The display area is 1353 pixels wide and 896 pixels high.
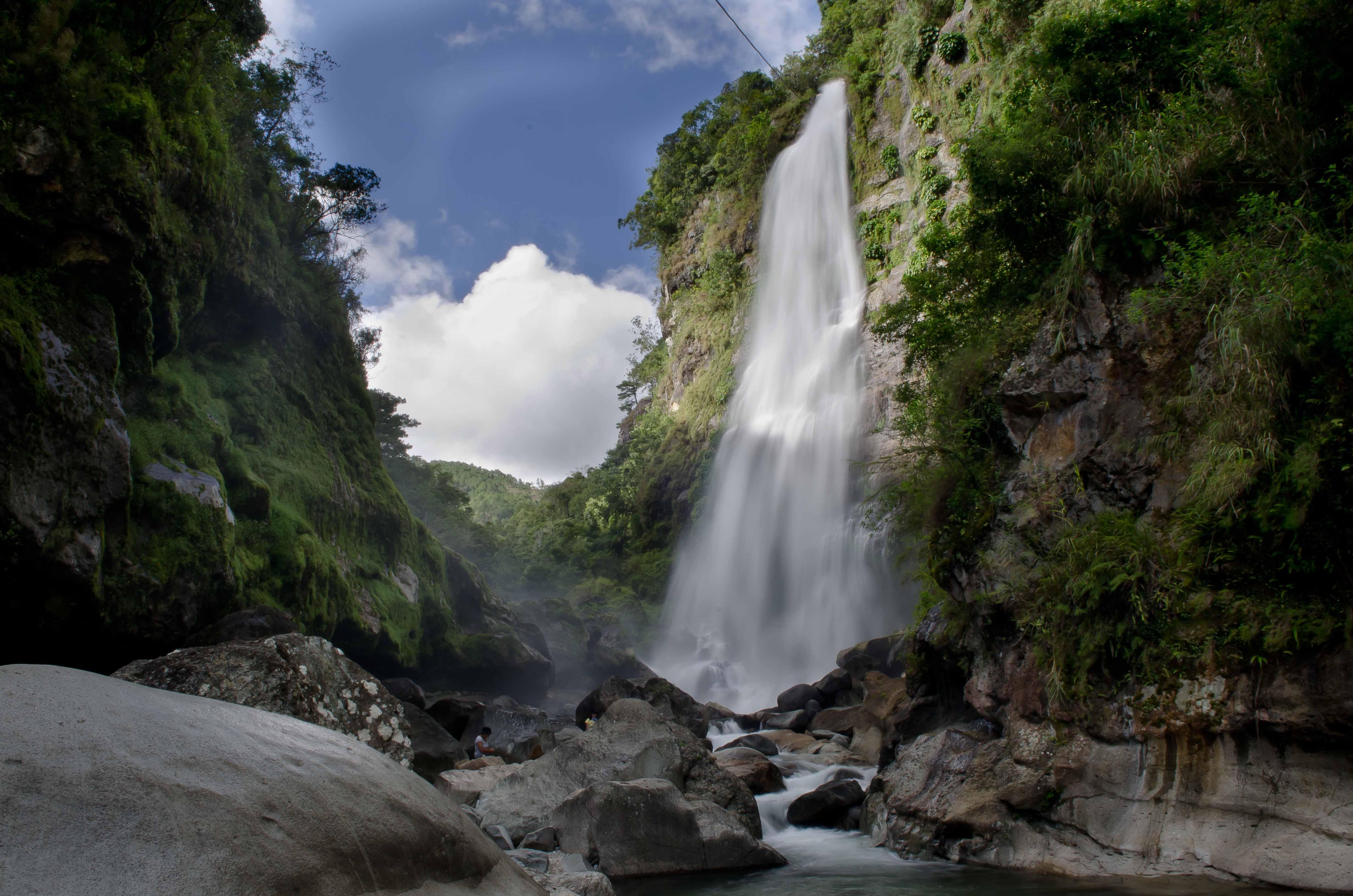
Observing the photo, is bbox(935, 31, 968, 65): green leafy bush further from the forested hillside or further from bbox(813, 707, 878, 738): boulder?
bbox(813, 707, 878, 738): boulder

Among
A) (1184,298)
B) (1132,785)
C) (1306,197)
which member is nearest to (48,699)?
(1132,785)

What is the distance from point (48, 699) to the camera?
269 centimetres

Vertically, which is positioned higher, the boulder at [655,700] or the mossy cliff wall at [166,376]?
the mossy cliff wall at [166,376]

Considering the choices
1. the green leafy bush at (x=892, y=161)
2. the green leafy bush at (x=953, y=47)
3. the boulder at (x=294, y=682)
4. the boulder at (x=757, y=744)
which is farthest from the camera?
the green leafy bush at (x=892, y=161)

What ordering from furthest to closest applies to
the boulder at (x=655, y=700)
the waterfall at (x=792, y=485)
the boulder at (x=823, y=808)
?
1. the waterfall at (x=792, y=485)
2. the boulder at (x=655, y=700)
3. the boulder at (x=823, y=808)

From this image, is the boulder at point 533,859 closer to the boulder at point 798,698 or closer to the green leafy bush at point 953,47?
the boulder at point 798,698

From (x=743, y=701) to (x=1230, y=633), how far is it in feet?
61.0

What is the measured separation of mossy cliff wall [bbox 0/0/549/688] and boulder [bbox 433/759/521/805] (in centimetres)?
571

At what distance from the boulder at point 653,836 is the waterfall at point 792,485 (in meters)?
15.3

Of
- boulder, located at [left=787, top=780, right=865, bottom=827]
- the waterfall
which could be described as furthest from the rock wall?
the waterfall

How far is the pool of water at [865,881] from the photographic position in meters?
6.00

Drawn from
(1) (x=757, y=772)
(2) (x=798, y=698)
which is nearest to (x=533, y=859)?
(1) (x=757, y=772)

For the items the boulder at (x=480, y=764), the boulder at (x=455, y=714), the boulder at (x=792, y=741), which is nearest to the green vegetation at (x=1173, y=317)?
the boulder at (x=792, y=741)

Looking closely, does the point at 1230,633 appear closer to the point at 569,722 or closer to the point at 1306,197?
the point at 1306,197
